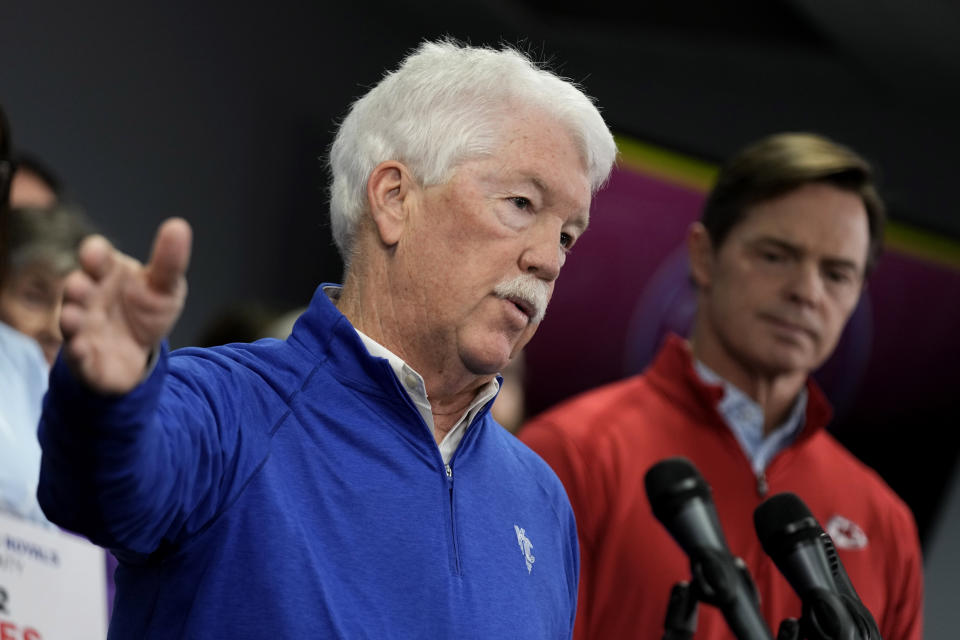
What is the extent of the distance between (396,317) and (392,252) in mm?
85

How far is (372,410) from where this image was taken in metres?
1.52

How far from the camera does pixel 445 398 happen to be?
1640 millimetres

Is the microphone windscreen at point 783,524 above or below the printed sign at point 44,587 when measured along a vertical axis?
above

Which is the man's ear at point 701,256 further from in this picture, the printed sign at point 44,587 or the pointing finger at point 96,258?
the pointing finger at point 96,258

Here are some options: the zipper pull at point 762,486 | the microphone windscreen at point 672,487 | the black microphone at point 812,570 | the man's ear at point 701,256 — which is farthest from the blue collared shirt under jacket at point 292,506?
the man's ear at point 701,256

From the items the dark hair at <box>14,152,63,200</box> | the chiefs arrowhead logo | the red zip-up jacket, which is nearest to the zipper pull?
the red zip-up jacket

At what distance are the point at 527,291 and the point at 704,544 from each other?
0.40 meters

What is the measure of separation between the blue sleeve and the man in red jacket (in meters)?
1.03

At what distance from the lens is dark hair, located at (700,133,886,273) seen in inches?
103

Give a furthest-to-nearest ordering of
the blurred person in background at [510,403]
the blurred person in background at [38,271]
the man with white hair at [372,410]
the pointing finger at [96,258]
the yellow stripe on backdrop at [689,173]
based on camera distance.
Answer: the yellow stripe on backdrop at [689,173] < the blurred person in background at [510,403] < the blurred person in background at [38,271] < the man with white hair at [372,410] < the pointing finger at [96,258]

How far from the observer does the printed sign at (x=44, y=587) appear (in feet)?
6.58

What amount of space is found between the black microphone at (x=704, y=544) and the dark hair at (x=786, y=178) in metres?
1.01

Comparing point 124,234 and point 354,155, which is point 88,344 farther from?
point 124,234

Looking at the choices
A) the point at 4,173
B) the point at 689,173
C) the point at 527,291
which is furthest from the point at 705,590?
the point at 689,173
